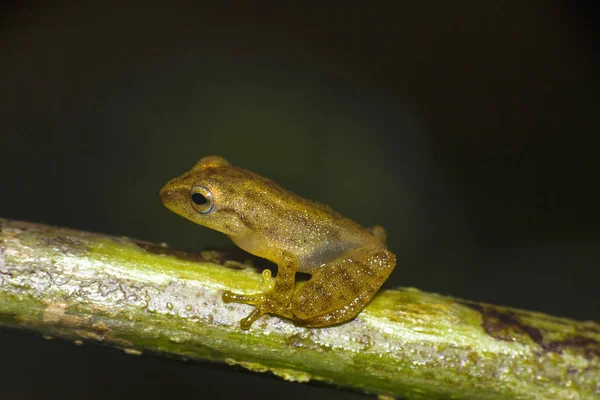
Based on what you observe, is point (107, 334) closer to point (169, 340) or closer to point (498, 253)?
point (169, 340)

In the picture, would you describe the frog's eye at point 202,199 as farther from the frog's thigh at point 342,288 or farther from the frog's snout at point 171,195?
the frog's thigh at point 342,288

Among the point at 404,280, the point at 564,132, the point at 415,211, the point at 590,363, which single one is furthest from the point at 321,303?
the point at 564,132

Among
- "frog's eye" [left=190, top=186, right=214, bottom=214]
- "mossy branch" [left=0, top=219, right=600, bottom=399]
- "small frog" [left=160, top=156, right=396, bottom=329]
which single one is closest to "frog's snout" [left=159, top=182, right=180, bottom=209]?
"small frog" [left=160, top=156, right=396, bottom=329]

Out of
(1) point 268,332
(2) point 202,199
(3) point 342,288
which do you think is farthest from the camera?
(2) point 202,199

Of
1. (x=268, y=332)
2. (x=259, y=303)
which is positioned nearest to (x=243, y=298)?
(x=259, y=303)

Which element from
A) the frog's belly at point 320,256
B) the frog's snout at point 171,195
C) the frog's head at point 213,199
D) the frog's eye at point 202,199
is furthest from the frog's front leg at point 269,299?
the frog's snout at point 171,195

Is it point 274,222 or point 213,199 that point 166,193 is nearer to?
point 213,199

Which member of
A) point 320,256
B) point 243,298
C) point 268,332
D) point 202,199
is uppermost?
point 202,199

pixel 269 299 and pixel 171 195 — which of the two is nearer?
pixel 269 299
